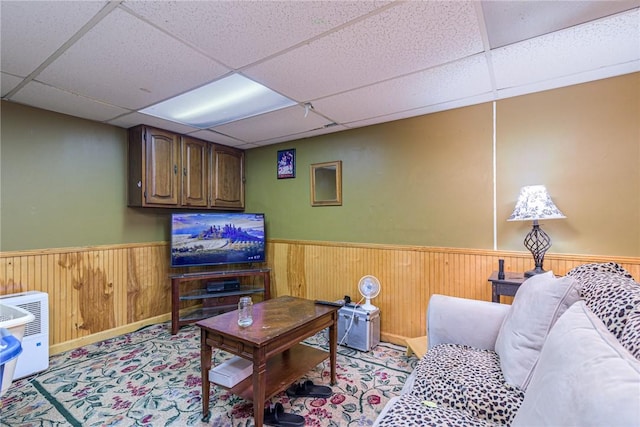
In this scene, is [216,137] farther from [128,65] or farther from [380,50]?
[380,50]

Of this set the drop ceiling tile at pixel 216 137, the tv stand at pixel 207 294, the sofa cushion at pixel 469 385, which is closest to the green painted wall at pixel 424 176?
the tv stand at pixel 207 294

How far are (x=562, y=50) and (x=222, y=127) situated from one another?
291cm

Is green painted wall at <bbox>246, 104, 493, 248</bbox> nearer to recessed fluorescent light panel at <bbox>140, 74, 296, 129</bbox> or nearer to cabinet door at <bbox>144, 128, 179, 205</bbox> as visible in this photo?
recessed fluorescent light panel at <bbox>140, 74, 296, 129</bbox>

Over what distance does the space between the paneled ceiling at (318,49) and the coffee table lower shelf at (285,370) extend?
2.03 metres

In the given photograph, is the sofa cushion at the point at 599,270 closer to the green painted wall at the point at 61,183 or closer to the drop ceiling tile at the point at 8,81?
the drop ceiling tile at the point at 8,81

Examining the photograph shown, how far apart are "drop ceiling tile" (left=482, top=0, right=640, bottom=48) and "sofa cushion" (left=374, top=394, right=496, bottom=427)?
1.82 metres

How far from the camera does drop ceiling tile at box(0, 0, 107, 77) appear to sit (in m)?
1.37

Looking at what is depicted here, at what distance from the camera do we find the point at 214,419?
1.81 metres

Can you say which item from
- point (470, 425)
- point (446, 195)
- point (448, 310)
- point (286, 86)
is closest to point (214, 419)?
point (470, 425)

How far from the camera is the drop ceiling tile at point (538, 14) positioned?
1.39 metres

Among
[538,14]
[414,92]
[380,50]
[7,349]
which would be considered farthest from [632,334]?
[7,349]

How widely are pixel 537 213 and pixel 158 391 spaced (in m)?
3.01

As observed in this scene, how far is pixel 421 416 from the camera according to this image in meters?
1.12

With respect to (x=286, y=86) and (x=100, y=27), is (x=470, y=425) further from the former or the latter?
(x=100, y=27)
